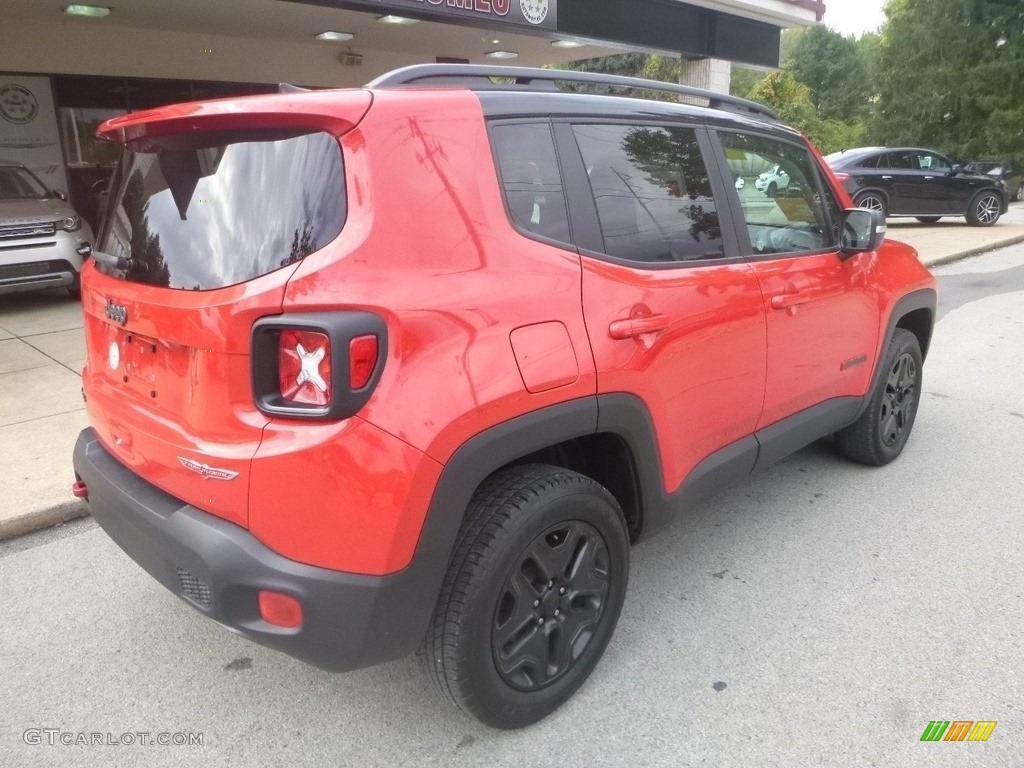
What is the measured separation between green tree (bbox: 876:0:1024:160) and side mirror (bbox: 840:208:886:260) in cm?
2460

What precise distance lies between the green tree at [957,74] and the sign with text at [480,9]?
19343mm

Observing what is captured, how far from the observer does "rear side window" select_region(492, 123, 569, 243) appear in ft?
7.32

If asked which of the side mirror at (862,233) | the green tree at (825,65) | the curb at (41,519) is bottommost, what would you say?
the curb at (41,519)

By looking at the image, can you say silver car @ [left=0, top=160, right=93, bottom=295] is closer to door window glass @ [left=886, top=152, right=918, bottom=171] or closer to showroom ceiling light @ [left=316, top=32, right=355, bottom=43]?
showroom ceiling light @ [left=316, top=32, right=355, bottom=43]

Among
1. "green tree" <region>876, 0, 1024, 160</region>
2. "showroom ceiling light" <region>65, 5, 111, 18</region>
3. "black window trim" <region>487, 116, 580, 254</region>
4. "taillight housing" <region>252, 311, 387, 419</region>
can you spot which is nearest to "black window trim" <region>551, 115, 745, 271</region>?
"black window trim" <region>487, 116, 580, 254</region>

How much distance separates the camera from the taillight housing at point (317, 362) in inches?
71.9

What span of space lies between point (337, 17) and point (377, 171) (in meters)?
9.74

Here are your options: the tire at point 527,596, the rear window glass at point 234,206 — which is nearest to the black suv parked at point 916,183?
the tire at point 527,596

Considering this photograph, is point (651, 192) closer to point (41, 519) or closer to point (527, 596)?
point (527, 596)

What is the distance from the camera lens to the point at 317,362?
186 centimetres

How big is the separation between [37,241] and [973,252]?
44.0 ft

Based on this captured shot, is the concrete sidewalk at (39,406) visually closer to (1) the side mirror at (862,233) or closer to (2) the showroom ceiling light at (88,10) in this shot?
(2) the showroom ceiling light at (88,10)

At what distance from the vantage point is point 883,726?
7.75ft

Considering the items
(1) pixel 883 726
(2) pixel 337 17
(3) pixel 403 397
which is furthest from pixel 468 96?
(2) pixel 337 17
